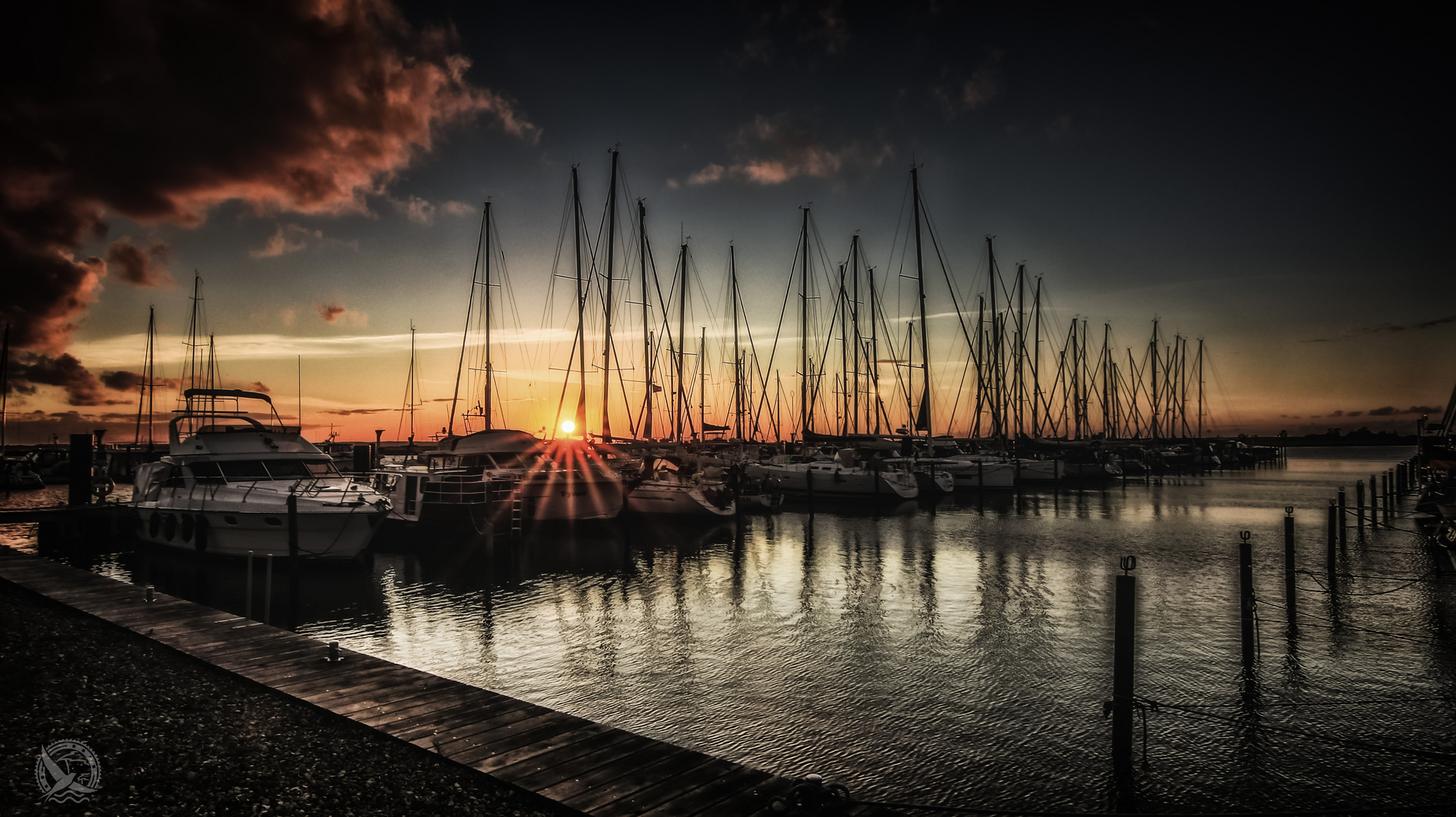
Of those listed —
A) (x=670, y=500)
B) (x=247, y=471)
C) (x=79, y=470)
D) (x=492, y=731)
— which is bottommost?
(x=670, y=500)

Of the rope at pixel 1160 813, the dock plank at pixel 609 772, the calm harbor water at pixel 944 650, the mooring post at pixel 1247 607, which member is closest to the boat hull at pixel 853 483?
the calm harbor water at pixel 944 650

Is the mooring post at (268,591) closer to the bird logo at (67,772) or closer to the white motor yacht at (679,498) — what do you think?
the bird logo at (67,772)

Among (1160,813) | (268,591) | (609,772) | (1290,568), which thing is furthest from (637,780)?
(1290,568)

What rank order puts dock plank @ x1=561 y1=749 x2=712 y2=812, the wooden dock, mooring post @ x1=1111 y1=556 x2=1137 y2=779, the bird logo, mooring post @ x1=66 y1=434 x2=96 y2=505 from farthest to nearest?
mooring post @ x1=66 y1=434 x2=96 y2=505 → mooring post @ x1=1111 y1=556 x2=1137 y2=779 → the bird logo → the wooden dock → dock plank @ x1=561 y1=749 x2=712 y2=812

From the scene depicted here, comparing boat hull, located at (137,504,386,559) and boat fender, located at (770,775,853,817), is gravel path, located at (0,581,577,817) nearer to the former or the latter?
boat fender, located at (770,775,853,817)

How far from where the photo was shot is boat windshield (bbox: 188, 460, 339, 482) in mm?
20797

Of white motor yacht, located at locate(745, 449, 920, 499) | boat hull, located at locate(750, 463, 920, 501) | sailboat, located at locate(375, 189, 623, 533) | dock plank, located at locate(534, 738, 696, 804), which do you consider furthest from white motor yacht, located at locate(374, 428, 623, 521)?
dock plank, located at locate(534, 738, 696, 804)

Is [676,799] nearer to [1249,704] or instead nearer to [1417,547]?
[1249,704]

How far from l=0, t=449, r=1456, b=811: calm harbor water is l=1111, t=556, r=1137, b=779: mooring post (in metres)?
0.25

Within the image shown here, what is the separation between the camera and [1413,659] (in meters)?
11.3

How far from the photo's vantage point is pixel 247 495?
19516 mm

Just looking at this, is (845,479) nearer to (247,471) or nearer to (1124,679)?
(247,471)

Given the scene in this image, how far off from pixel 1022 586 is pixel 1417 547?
14.8m

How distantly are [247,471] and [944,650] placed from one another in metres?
19.6
